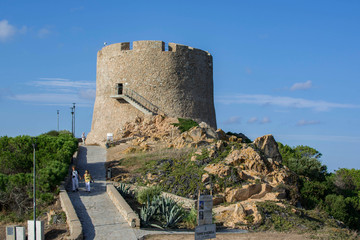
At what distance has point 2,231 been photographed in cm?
1599

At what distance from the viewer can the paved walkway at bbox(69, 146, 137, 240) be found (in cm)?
1329

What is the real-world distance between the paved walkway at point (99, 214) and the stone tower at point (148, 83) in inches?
396

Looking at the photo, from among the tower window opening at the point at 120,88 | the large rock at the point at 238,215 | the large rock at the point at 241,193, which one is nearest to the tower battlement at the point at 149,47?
the tower window opening at the point at 120,88

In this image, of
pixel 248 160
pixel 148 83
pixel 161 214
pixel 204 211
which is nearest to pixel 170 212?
pixel 161 214

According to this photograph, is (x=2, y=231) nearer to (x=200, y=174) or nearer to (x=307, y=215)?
(x=200, y=174)

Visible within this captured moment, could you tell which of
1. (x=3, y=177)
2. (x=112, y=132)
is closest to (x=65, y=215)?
(x=3, y=177)

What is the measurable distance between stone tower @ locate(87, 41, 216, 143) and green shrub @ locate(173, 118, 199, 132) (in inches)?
53.3

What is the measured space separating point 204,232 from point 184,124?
20095mm

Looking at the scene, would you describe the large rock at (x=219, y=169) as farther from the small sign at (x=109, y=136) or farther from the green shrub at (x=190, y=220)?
the small sign at (x=109, y=136)

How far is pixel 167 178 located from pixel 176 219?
5689 mm

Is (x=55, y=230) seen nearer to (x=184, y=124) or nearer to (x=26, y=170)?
(x=26, y=170)

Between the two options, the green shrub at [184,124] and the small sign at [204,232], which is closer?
the small sign at [204,232]

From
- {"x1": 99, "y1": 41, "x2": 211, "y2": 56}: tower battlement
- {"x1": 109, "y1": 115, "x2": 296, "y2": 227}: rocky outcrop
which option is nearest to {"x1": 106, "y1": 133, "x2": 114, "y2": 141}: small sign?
{"x1": 109, "y1": 115, "x2": 296, "y2": 227}: rocky outcrop

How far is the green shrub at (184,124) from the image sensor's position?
2998 centimetres
